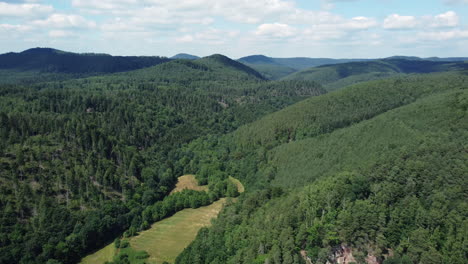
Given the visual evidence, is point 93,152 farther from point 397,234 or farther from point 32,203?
point 397,234

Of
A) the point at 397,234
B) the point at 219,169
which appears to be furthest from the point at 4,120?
the point at 397,234

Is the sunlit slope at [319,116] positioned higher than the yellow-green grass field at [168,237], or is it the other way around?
the sunlit slope at [319,116]

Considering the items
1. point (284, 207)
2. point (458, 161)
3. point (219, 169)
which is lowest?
point (219, 169)

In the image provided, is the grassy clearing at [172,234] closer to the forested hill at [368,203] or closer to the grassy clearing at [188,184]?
the forested hill at [368,203]

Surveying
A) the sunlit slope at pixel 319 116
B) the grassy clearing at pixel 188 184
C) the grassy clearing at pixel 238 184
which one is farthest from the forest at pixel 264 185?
the grassy clearing at pixel 188 184

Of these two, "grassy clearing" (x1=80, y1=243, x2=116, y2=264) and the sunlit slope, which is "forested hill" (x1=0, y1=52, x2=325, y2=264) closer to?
"grassy clearing" (x1=80, y1=243, x2=116, y2=264)

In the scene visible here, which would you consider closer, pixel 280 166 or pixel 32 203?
pixel 32 203
